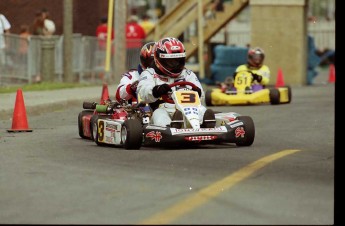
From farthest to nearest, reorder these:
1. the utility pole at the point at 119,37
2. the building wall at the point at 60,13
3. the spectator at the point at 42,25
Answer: the building wall at the point at 60,13
the spectator at the point at 42,25
the utility pole at the point at 119,37

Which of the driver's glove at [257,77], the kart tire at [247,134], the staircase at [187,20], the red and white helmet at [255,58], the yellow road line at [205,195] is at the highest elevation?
the staircase at [187,20]

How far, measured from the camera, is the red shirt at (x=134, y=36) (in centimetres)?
3506

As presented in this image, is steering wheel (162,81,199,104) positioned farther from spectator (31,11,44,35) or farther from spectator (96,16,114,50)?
spectator (96,16,114,50)

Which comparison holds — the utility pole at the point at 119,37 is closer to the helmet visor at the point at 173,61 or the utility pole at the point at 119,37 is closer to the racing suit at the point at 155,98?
the racing suit at the point at 155,98

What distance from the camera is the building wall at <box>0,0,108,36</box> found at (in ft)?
106

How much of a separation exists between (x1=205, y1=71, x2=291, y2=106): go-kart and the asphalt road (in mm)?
8032

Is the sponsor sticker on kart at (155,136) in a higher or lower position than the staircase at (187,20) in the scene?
lower

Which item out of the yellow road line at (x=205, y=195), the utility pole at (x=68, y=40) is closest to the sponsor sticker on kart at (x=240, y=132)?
the yellow road line at (x=205, y=195)

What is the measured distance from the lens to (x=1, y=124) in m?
19.7

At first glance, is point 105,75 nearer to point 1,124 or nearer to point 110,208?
point 1,124

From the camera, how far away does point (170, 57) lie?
15.3 m

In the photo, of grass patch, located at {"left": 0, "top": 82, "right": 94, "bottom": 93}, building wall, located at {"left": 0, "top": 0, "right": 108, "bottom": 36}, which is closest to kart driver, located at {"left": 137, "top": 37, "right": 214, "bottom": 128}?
grass patch, located at {"left": 0, "top": 82, "right": 94, "bottom": 93}

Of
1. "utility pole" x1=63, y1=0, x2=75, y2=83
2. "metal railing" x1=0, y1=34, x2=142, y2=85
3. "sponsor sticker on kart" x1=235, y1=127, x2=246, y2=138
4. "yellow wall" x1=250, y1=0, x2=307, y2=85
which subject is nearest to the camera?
"sponsor sticker on kart" x1=235, y1=127, x2=246, y2=138

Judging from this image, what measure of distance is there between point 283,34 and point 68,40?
336 inches
